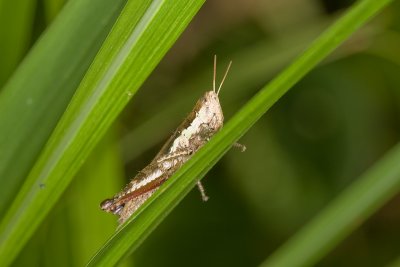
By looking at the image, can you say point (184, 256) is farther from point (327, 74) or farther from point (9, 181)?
point (9, 181)

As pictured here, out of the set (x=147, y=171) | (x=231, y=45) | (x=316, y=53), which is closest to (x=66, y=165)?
(x=316, y=53)

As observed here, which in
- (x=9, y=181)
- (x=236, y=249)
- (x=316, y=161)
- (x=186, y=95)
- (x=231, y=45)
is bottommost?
(x=9, y=181)

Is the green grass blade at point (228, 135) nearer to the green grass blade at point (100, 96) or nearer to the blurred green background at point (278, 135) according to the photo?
the green grass blade at point (100, 96)

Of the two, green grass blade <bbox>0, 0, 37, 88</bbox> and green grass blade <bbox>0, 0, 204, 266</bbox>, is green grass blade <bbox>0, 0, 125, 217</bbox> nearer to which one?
green grass blade <bbox>0, 0, 204, 266</bbox>

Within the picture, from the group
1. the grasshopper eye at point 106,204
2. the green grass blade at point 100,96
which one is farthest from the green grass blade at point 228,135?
the grasshopper eye at point 106,204

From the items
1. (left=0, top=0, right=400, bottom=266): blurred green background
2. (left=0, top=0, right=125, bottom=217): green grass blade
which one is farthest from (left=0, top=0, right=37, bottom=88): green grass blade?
(left=0, top=0, right=400, bottom=266): blurred green background

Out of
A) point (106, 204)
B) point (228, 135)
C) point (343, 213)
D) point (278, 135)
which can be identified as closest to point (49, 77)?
point (228, 135)
